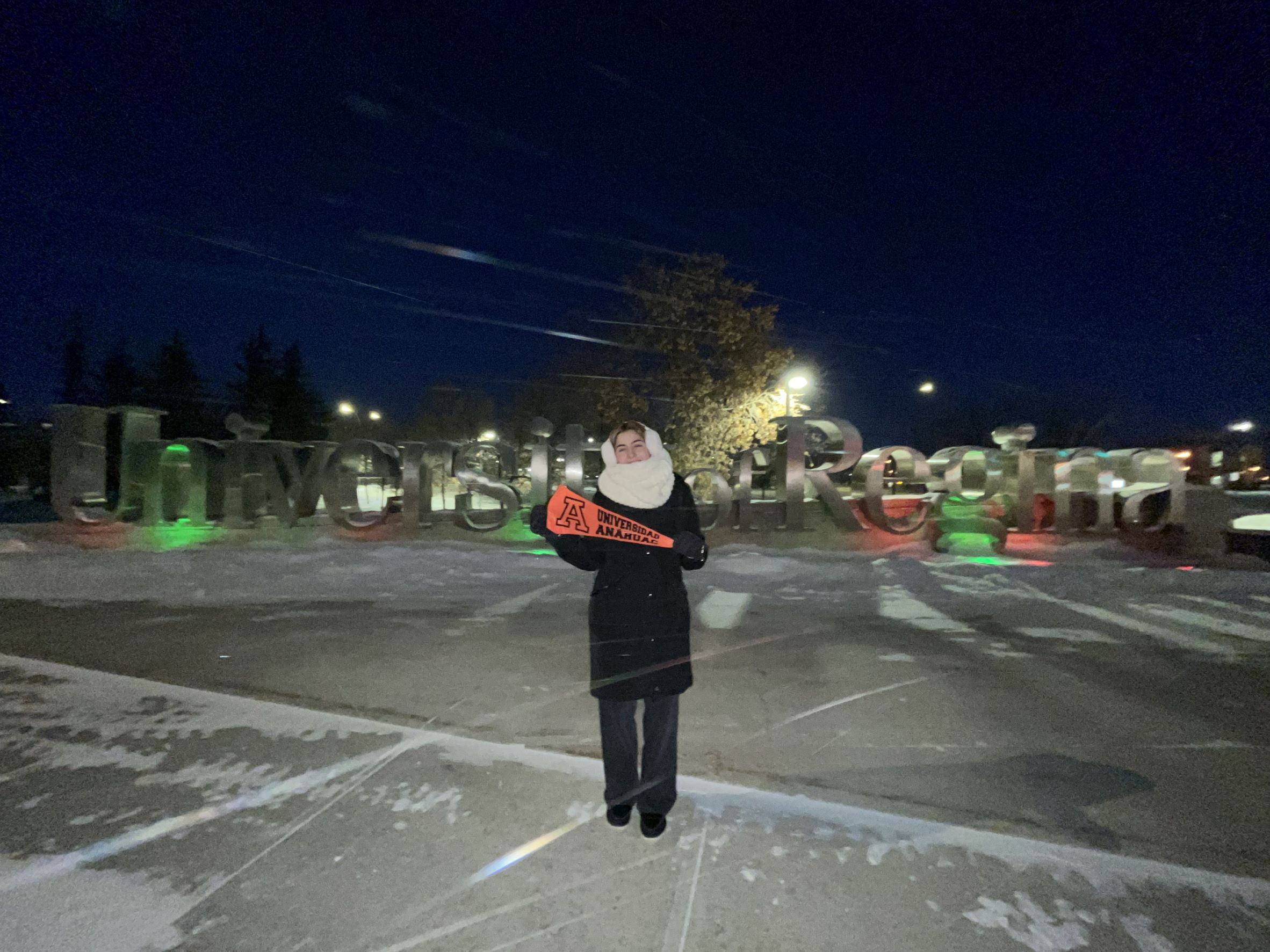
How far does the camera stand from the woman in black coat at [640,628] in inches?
121

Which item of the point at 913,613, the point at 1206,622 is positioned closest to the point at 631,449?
the point at 913,613

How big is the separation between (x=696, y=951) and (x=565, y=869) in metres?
0.68

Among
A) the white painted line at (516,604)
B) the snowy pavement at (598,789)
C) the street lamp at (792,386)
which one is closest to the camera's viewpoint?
the snowy pavement at (598,789)

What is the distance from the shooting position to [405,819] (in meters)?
3.23

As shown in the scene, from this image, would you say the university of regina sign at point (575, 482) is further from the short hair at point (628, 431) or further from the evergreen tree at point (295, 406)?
the evergreen tree at point (295, 406)

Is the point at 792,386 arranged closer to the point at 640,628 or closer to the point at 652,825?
the point at 640,628

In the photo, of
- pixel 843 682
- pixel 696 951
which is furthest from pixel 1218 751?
pixel 696 951

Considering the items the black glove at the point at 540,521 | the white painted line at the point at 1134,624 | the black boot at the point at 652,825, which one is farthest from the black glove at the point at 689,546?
the white painted line at the point at 1134,624

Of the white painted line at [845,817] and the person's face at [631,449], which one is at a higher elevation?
the person's face at [631,449]

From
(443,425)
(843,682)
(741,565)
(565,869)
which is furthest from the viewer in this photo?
(443,425)

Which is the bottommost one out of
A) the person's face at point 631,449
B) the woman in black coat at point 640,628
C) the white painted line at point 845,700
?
the white painted line at point 845,700

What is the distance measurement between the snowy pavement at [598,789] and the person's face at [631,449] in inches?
66.2

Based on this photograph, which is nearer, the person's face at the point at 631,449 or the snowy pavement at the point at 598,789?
the snowy pavement at the point at 598,789

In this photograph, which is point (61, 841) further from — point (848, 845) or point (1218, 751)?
point (1218, 751)
